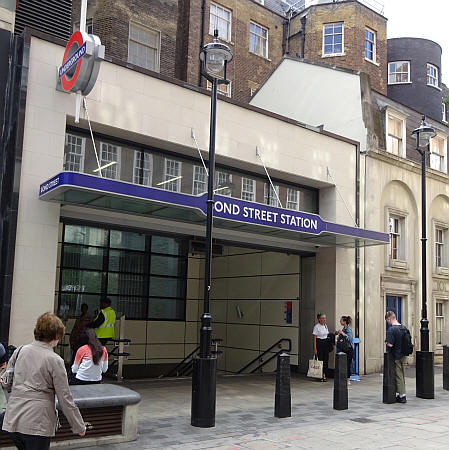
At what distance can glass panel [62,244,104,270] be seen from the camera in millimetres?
17500

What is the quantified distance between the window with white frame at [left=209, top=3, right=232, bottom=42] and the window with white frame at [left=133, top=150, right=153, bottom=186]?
1513cm

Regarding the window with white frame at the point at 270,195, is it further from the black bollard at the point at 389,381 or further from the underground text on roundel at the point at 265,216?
the black bollard at the point at 389,381

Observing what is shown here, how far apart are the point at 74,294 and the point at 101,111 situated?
7.68m

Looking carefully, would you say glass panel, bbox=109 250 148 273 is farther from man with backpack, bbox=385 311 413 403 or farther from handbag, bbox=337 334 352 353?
man with backpack, bbox=385 311 413 403

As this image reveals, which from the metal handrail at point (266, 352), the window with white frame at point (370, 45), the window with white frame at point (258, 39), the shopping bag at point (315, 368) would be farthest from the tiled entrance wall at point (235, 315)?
the window with white frame at point (370, 45)

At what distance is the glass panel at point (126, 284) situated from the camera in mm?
18328

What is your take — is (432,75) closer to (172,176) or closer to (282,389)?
(172,176)

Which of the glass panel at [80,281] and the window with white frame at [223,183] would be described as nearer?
the window with white frame at [223,183]

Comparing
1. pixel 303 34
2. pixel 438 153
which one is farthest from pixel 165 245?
pixel 303 34

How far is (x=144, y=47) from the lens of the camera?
23797 millimetres

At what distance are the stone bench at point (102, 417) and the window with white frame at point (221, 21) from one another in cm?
2154

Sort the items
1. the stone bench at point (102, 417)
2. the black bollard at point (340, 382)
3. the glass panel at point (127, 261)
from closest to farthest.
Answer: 1. the stone bench at point (102, 417)
2. the black bollard at point (340, 382)
3. the glass panel at point (127, 261)

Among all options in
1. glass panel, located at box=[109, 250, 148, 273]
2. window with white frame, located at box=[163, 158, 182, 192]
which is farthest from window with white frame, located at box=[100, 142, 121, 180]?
glass panel, located at box=[109, 250, 148, 273]

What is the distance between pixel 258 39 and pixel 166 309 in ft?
52.1
